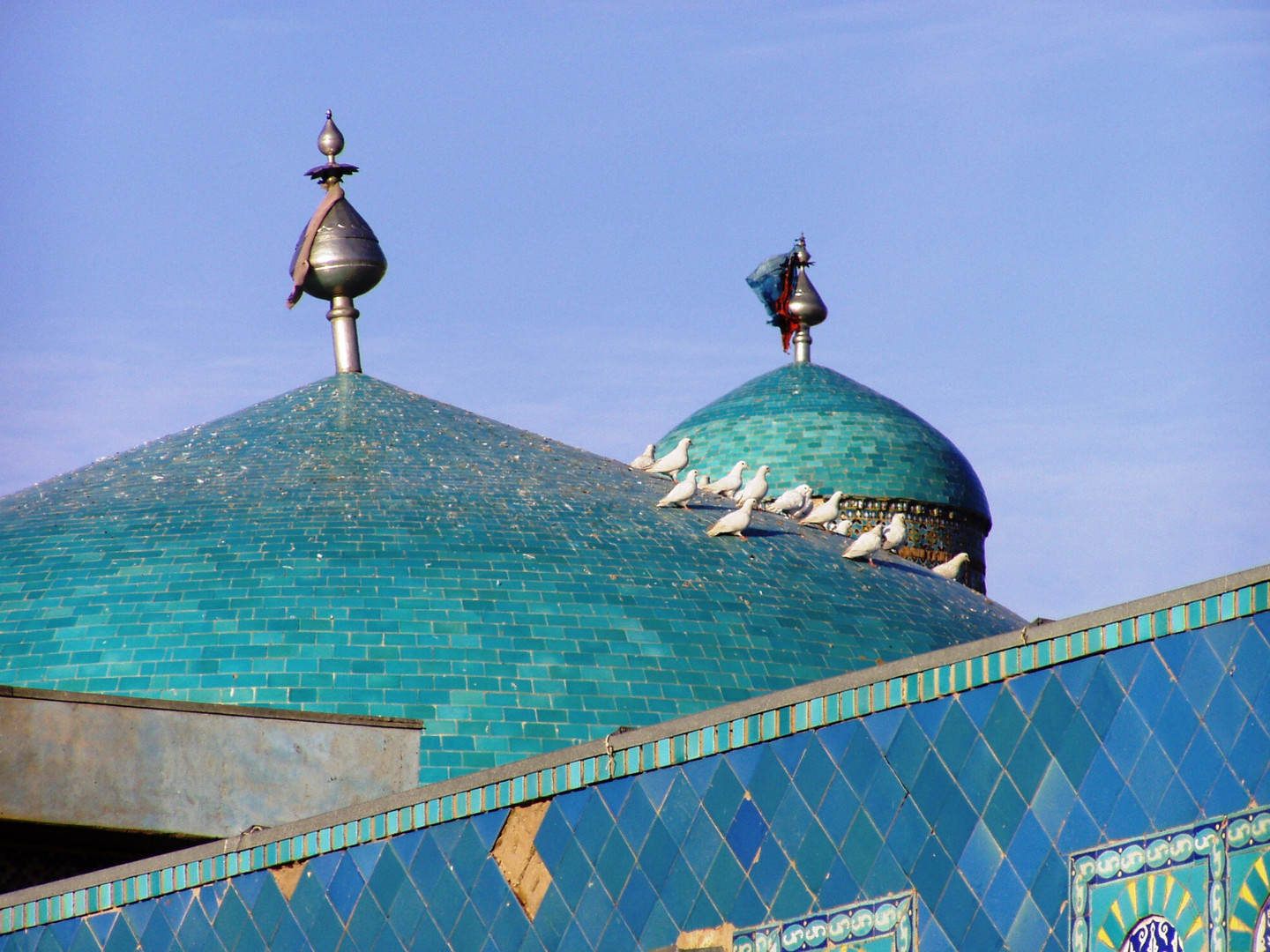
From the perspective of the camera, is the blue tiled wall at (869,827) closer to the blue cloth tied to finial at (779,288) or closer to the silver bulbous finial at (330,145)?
the silver bulbous finial at (330,145)

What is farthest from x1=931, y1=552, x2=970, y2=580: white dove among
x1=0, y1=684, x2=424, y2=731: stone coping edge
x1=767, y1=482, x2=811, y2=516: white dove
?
x1=0, y1=684, x2=424, y2=731: stone coping edge

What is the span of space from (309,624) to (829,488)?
11.7m

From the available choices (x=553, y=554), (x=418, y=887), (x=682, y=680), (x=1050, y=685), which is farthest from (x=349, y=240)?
(x=1050, y=685)

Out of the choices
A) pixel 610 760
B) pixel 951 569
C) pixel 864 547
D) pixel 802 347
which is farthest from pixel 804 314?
pixel 610 760

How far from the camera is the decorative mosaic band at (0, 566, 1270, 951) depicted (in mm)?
7555

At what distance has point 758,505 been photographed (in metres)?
20.5

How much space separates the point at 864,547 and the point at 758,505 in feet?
6.23

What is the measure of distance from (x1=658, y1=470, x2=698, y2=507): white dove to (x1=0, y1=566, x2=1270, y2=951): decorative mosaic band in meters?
8.37

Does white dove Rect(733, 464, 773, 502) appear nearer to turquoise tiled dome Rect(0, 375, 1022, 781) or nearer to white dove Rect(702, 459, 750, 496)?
white dove Rect(702, 459, 750, 496)

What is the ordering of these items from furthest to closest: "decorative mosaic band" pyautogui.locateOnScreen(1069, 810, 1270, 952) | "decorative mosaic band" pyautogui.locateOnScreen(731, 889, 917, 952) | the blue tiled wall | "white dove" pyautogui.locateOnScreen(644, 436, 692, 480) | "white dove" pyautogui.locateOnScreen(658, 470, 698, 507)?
1. "white dove" pyautogui.locateOnScreen(644, 436, 692, 480)
2. "white dove" pyautogui.locateOnScreen(658, 470, 698, 507)
3. "decorative mosaic band" pyautogui.locateOnScreen(731, 889, 917, 952)
4. the blue tiled wall
5. "decorative mosaic band" pyautogui.locateOnScreen(1069, 810, 1270, 952)

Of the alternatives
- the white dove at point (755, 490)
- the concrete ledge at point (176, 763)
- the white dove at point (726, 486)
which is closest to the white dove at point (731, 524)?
the white dove at point (755, 490)

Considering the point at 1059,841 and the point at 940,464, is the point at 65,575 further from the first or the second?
the point at 940,464

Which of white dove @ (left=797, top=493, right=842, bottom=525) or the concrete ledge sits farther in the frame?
white dove @ (left=797, top=493, right=842, bottom=525)

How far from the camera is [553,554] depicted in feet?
55.5
